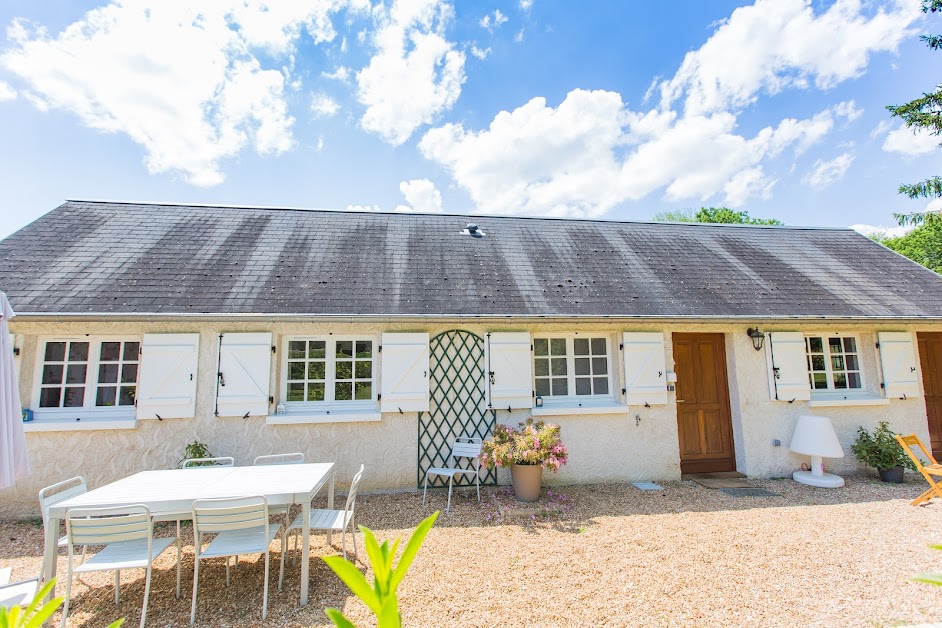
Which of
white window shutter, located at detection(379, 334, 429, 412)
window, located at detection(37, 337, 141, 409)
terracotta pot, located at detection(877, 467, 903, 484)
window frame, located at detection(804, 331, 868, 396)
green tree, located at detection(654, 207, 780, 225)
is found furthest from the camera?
green tree, located at detection(654, 207, 780, 225)

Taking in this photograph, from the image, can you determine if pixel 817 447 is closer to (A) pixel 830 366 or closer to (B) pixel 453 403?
(A) pixel 830 366

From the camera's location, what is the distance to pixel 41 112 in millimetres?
7074

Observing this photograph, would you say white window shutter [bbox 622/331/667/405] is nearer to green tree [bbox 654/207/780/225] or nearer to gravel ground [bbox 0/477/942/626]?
gravel ground [bbox 0/477/942/626]

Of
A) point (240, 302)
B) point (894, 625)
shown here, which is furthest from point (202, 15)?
point (894, 625)

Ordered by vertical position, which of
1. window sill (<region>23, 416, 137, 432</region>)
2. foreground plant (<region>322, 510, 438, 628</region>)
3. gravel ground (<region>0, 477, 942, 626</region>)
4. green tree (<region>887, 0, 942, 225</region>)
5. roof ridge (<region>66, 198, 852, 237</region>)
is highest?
green tree (<region>887, 0, 942, 225</region>)

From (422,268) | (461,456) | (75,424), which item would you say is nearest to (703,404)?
(461,456)

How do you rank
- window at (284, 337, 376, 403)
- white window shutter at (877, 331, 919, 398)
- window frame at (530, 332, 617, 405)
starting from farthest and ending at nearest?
white window shutter at (877, 331, 919, 398) < window frame at (530, 332, 617, 405) < window at (284, 337, 376, 403)

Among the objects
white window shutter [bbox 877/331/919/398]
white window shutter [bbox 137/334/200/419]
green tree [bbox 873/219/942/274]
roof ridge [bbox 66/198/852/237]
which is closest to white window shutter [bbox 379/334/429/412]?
white window shutter [bbox 137/334/200/419]

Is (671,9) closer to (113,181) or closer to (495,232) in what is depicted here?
(495,232)

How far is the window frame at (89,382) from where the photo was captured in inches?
223

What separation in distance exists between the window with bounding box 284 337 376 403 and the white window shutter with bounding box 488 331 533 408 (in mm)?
1781

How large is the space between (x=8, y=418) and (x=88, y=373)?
2.84 metres

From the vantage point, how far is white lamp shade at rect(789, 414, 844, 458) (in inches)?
247

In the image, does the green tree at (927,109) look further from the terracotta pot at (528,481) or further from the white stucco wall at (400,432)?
the terracotta pot at (528,481)
